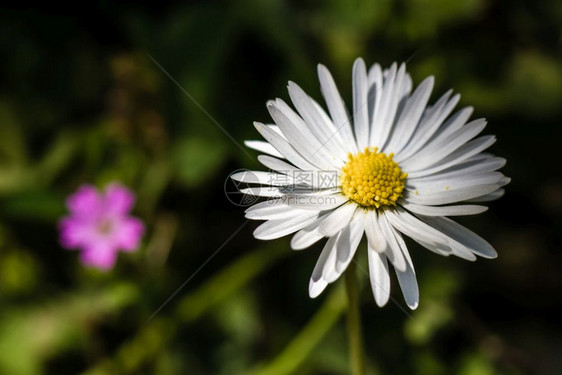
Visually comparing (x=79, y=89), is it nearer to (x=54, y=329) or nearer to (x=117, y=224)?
(x=117, y=224)

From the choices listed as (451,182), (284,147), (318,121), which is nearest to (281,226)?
(284,147)

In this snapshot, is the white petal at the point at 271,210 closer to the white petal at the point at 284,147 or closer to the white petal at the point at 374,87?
the white petal at the point at 284,147

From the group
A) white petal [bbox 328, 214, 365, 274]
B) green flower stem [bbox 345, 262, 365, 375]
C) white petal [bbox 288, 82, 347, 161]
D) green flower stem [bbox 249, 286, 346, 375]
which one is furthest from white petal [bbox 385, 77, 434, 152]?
green flower stem [bbox 249, 286, 346, 375]

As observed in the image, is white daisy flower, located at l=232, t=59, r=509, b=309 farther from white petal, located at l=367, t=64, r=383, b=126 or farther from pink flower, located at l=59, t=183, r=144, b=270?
pink flower, located at l=59, t=183, r=144, b=270

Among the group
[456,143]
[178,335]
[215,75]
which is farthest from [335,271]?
[215,75]

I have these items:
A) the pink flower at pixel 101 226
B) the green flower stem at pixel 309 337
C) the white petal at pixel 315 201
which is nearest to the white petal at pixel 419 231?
the white petal at pixel 315 201

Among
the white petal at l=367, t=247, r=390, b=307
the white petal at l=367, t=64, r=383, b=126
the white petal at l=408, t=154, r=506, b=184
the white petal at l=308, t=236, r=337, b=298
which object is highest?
the white petal at l=367, t=64, r=383, b=126
